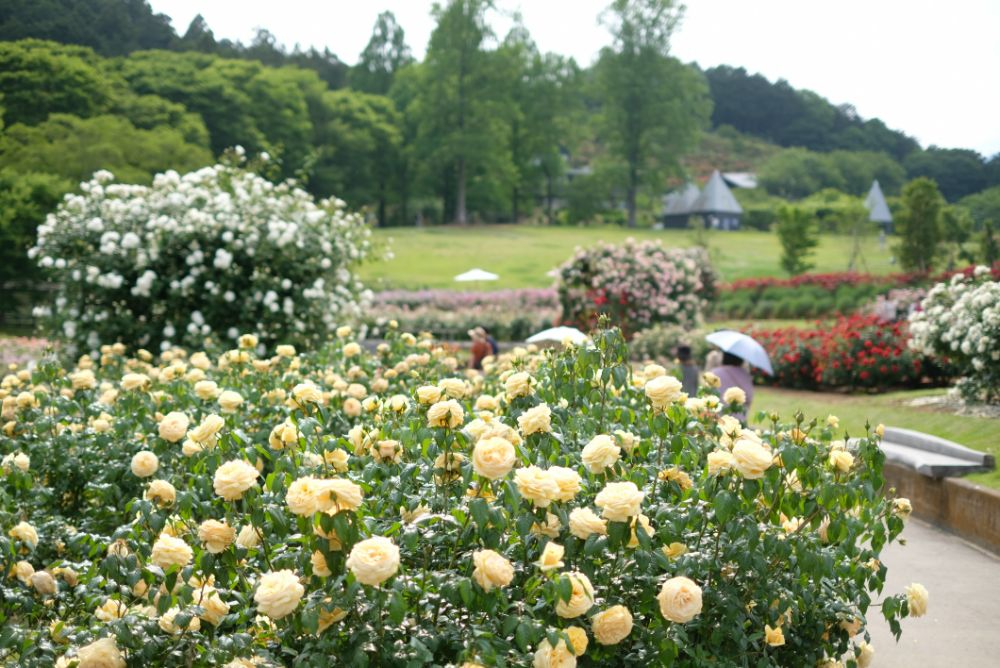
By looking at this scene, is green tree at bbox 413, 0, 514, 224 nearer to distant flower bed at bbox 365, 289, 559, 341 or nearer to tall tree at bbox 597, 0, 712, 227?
tall tree at bbox 597, 0, 712, 227

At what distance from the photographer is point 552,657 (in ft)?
6.79

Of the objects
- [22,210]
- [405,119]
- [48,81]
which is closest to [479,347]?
[22,210]

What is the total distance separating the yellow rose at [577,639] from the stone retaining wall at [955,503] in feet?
15.9

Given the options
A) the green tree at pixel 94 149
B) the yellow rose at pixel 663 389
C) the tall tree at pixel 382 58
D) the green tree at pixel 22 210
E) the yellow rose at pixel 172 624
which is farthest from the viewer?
the tall tree at pixel 382 58

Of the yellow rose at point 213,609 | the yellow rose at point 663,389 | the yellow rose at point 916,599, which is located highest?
the yellow rose at point 663,389

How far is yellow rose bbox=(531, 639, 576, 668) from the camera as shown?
81.0 inches

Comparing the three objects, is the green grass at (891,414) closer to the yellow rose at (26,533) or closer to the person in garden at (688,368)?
the person in garden at (688,368)

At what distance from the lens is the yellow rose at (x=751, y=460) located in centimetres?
241

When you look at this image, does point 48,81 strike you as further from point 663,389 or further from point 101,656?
point 101,656

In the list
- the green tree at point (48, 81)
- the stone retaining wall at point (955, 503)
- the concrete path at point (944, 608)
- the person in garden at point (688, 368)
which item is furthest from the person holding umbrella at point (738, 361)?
the green tree at point (48, 81)

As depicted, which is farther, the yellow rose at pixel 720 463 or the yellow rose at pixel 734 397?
the yellow rose at pixel 734 397

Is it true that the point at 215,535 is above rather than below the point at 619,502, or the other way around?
below

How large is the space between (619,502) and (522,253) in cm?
4329

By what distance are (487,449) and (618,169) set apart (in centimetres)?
5421
